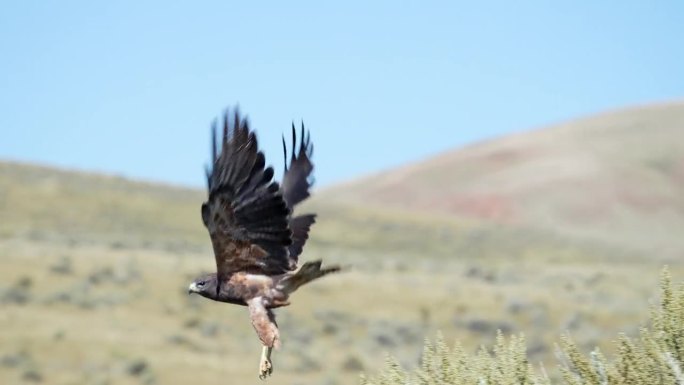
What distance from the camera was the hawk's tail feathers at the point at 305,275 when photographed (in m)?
6.80

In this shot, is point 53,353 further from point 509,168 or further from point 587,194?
point 509,168

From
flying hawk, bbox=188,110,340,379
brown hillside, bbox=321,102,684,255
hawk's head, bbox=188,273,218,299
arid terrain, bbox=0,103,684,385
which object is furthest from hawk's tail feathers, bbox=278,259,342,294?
brown hillside, bbox=321,102,684,255

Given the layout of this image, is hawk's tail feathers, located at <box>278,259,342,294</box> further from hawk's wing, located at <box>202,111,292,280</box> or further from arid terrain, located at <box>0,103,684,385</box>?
arid terrain, located at <box>0,103,684,385</box>

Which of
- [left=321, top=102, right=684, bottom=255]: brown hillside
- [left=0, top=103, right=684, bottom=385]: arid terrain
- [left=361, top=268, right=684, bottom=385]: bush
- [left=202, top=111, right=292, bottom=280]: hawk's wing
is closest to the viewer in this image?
[left=361, top=268, right=684, bottom=385]: bush

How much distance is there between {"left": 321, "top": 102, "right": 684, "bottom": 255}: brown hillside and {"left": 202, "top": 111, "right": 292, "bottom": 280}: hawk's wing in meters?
64.2

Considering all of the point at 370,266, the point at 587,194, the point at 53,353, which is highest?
the point at 587,194

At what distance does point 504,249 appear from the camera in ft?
196

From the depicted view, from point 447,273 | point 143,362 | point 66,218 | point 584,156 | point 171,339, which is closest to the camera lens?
point 143,362

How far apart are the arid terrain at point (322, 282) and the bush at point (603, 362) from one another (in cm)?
22

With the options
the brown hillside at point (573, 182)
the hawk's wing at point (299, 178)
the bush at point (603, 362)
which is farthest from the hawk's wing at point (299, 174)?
the brown hillside at point (573, 182)

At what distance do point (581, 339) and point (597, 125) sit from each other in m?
71.4

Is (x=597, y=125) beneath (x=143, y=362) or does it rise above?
above

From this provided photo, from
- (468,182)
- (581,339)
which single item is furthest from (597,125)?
(581,339)

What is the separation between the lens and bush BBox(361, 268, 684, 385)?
5969 mm
